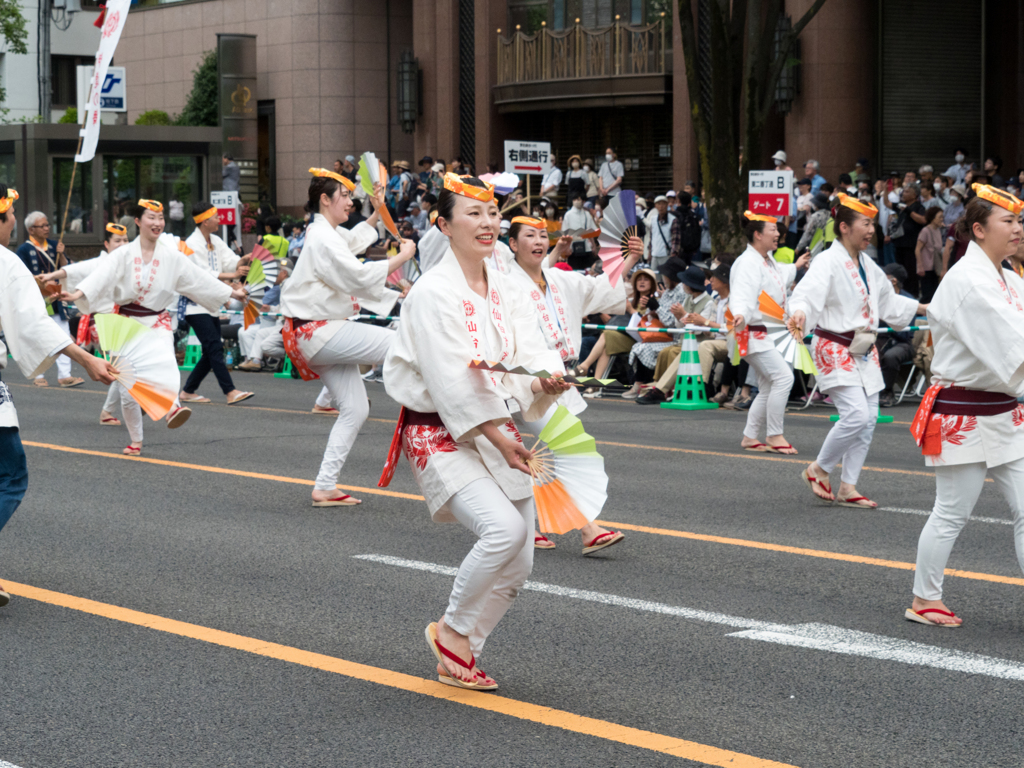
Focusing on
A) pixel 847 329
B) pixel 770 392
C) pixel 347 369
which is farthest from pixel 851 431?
pixel 347 369

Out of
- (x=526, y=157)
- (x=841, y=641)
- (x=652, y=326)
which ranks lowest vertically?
(x=841, y=641)

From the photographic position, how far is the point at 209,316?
14617mm

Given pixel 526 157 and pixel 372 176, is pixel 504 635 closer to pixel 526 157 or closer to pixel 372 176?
pixel 372 176

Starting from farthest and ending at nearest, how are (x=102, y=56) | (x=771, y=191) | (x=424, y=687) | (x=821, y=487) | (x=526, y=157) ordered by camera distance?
(x=526, y=157) → (x=771, y=191) → (x=102, y=56) → (x=821, y=487) → (x=424, y=687)

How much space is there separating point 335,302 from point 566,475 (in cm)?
472

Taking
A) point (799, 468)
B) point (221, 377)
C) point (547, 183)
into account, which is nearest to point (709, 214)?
point (547, 183)

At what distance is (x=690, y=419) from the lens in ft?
45.9

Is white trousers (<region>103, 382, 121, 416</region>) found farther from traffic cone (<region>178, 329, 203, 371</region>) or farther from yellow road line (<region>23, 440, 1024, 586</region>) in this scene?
traffic cone (<region>178, 329, 203, 371</region>)

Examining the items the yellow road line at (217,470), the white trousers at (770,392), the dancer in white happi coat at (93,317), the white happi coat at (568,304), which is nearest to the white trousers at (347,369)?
the yellow road line at (217,470)

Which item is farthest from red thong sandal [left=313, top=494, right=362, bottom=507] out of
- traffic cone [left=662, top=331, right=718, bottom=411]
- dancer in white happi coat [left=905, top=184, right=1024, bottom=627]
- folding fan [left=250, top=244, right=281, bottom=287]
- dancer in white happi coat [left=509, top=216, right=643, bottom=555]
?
folding fan [left=250, top=244, right=281, bottom=287]

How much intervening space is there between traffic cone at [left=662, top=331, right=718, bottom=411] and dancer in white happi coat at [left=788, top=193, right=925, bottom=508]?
236 inches

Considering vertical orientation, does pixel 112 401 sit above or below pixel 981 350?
below

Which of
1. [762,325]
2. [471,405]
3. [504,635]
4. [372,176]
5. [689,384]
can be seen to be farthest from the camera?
[689,384]

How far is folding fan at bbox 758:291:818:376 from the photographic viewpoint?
10656mm
